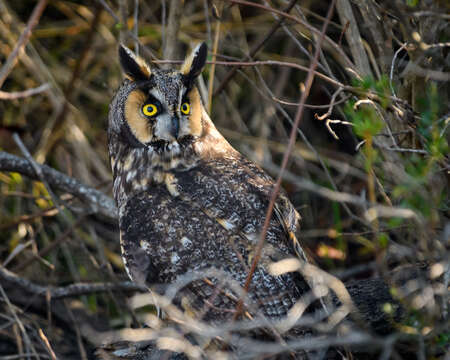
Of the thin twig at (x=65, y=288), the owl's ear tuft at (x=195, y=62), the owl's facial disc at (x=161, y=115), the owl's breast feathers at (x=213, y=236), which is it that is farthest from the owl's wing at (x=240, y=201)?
the thin twig at (x=65, y=288)

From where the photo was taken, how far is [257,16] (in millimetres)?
3699

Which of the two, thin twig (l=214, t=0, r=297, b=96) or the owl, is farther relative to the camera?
thin twig (l=214, t=0, r=297, b=96)

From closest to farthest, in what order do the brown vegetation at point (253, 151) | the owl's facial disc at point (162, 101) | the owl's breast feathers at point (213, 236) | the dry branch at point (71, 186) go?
the brown vegetation at point (253, 151)
the owl's breast feathers at point (213, 236)
the owl's facial disc at point (162, 101)
the dry branch at point (71, 186)

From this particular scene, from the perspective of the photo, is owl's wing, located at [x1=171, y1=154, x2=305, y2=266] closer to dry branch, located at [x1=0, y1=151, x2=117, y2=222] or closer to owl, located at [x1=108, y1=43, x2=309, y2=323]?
owl, located at [x1=108, y1=43, x2=309, y2=323]

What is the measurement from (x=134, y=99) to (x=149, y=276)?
2.20ft

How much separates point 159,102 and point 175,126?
107 millimetres

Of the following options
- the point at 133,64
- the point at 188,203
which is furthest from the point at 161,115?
the point at 188,203

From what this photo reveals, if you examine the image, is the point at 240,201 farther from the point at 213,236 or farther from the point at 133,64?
the point at 133,64

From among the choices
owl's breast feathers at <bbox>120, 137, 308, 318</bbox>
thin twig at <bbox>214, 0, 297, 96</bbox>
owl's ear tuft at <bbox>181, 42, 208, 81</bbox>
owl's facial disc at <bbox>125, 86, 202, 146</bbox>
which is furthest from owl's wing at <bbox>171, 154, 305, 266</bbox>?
thin twig at <bbox>214, 0, 297, 96</bbox>

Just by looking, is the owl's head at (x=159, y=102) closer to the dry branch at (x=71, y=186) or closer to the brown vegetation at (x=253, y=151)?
the brown vegetation at (x=253, y=151)

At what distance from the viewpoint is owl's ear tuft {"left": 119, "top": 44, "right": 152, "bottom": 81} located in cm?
213

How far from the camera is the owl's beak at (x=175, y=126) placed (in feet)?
6.98

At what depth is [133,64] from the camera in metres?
2.14

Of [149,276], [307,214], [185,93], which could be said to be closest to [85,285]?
[149,276]
